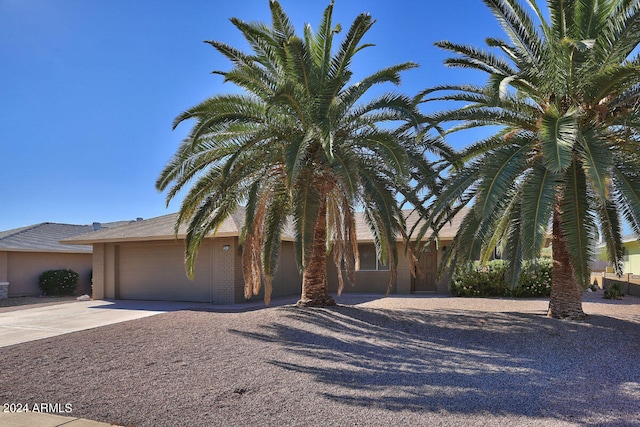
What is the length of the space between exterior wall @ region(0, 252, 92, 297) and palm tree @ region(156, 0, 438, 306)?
Answer: 15.1 metres

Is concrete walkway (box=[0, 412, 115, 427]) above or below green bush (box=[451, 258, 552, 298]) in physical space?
below

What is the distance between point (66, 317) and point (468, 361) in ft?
37.4

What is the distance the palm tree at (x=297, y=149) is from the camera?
1012 centimetres

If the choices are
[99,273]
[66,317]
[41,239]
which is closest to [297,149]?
[66,317]

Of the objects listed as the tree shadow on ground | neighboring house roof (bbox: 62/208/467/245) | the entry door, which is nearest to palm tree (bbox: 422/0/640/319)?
the tree shadow on ground

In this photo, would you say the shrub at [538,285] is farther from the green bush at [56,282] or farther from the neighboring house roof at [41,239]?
the green bush at [56,282]

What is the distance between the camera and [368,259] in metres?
20.9

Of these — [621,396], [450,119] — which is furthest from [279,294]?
[621,396]

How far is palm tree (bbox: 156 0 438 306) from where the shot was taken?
10.1m

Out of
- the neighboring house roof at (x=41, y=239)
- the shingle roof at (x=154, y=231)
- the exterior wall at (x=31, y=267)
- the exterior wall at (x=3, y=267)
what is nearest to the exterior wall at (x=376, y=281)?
the shingle roof at (x=154, y=231)

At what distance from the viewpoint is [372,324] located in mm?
10922

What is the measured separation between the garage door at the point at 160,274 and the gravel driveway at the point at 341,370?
5.59 m

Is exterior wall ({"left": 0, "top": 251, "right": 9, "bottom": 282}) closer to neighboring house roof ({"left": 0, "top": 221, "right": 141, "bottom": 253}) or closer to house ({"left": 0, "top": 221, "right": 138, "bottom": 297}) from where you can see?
house ({"left": 0, "top": 221, "right": 138, "bottom": 297})

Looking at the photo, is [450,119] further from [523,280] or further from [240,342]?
[523,280]
